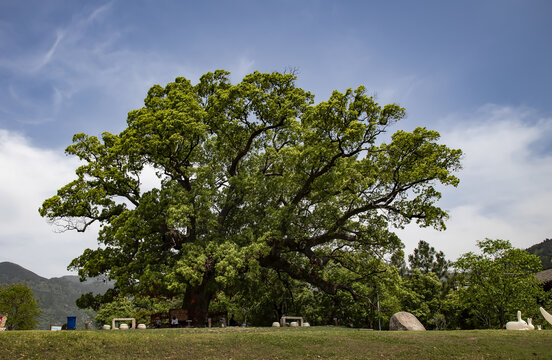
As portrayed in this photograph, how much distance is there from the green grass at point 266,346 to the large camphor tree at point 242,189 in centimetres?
595

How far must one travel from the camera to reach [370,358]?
1097 centimetres

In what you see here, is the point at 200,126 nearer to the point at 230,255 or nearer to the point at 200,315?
the point at 230,255

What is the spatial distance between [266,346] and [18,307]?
4062 centimetres

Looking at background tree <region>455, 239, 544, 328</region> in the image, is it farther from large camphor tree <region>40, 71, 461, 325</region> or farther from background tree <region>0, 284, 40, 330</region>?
background tree <region>0, 284, 40, 330</region>

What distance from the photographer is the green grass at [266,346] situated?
1012cm

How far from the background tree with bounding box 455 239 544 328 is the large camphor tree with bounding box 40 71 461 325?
869 centimetres

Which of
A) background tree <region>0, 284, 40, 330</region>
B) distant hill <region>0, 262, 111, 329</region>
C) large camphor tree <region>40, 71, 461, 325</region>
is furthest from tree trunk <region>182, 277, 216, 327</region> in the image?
distant hill <region>0, 262, 111, 329</region>

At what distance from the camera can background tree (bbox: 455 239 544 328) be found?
79.1 feet

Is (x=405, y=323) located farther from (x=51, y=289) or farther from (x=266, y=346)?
(x=51, y=289)

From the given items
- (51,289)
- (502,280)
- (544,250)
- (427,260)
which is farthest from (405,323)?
(51,289)

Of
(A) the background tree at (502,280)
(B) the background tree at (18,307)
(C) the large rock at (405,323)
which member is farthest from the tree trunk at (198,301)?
(B) the background tree at (18,307)

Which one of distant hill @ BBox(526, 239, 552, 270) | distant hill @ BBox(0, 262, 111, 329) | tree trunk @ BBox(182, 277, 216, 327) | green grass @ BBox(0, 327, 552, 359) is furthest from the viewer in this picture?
distant hill @ BBox(0, 262, 111, 329)

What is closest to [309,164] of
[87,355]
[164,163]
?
[164,163]

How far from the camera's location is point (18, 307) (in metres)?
40.6
